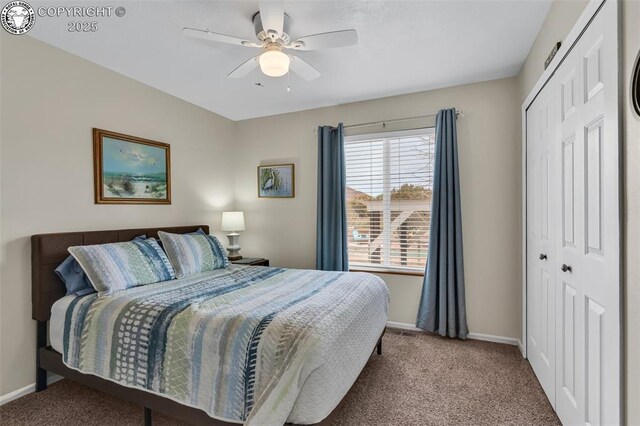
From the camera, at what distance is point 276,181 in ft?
13.6

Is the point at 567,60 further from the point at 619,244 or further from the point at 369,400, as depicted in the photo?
the point at 369,400

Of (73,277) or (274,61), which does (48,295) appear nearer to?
(73,277)

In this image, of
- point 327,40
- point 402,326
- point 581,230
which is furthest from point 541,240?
point 327,40

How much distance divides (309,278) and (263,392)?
4.15 feet

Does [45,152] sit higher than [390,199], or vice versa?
[45,152]

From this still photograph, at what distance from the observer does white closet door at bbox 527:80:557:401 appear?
2018 mm

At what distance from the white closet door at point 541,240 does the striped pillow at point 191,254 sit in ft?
9.17

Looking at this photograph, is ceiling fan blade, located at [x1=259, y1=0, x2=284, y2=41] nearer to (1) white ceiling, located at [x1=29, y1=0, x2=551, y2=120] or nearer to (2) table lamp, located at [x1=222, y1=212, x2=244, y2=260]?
(1) white ceiling, located at [x1=29, y1=0, x2=551, y2=120]

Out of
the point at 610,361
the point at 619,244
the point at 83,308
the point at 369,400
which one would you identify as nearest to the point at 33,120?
the point at 83,308

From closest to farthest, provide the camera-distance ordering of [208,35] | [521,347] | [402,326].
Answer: [208,35]
[521,347]
[402,326]

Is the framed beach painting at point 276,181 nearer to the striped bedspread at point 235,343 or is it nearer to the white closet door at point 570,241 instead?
the striped bedspread at point 235,343

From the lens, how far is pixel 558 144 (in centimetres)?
187

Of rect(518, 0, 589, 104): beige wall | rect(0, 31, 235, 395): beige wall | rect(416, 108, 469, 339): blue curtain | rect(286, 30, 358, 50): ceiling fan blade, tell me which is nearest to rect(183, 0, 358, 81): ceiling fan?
rect(286, 30, 358, 50): ceiling fan blade

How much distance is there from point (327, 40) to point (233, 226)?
8.68ft
